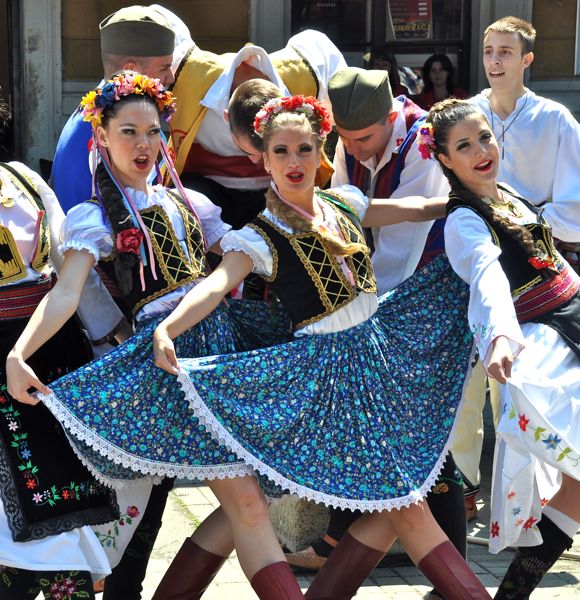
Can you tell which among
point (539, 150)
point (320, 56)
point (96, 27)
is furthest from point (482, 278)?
point (96, 27)

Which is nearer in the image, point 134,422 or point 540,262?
point 134,422

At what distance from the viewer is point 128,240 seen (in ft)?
11.3

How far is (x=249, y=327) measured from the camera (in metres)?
3.67

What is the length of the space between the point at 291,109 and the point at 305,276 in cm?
49

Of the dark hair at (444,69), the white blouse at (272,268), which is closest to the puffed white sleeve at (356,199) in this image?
the white blouse at (272,268)

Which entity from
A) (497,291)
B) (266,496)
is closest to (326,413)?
(266,496)

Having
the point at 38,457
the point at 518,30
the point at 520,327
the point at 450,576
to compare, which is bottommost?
the point at 450,576

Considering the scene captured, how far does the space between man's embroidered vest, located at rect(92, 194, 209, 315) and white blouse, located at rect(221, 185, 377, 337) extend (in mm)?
131

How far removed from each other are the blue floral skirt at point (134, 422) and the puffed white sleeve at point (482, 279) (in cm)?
76

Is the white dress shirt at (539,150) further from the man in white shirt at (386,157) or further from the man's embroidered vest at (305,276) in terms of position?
the man's embroidered vest at (305,276)

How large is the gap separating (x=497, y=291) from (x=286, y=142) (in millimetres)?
730

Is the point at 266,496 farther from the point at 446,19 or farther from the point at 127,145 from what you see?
the point at 446,19

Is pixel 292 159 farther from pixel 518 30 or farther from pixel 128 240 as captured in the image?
pixel 518 30

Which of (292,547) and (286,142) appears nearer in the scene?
(286,142)
